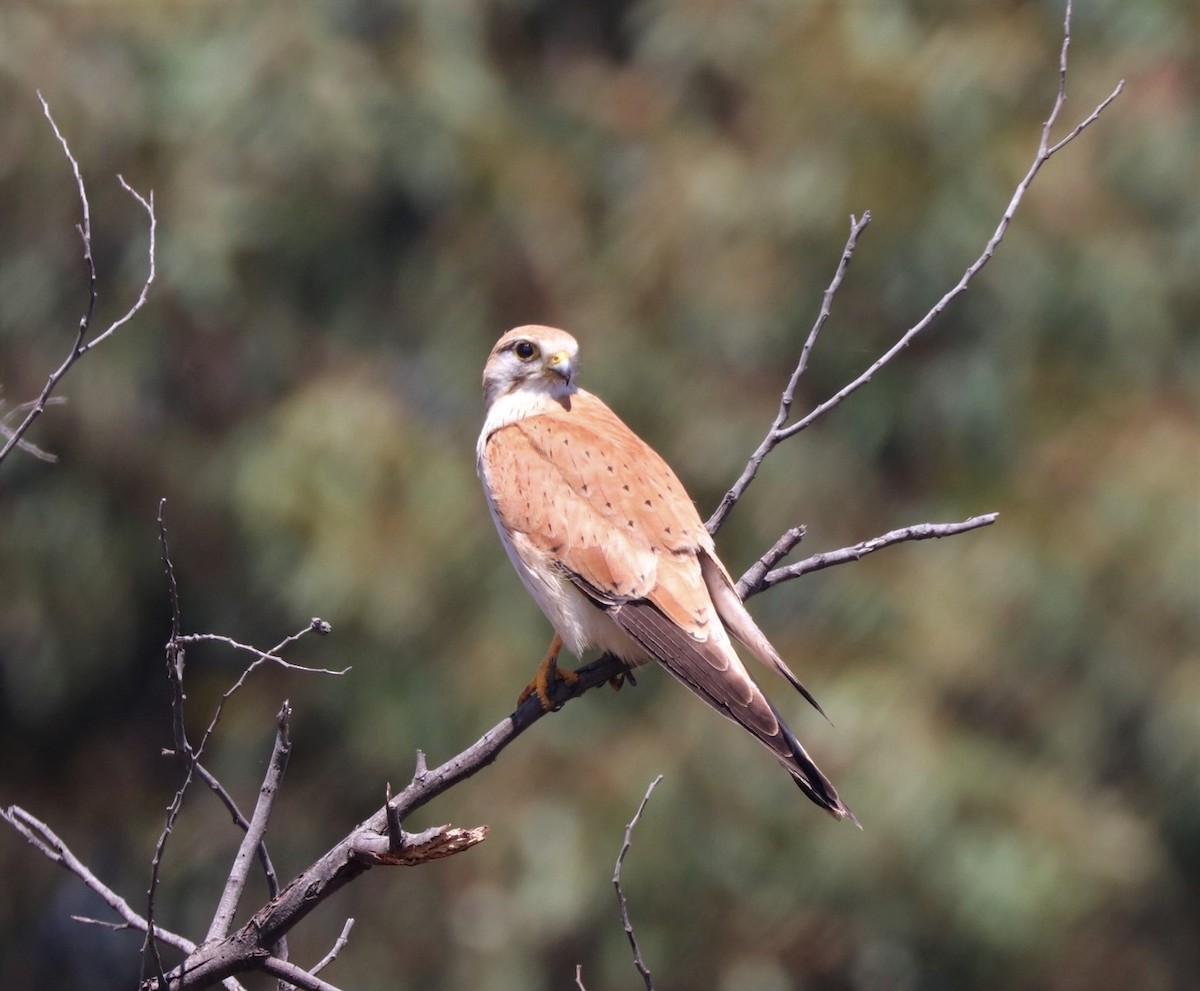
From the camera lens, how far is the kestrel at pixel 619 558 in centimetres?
274

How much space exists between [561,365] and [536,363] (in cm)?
8

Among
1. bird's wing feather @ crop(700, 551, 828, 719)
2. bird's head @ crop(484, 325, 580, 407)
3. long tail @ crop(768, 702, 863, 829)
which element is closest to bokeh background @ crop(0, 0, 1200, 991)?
bird's head @ crop(484, 325, 580, 407)

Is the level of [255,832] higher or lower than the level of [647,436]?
→ lower

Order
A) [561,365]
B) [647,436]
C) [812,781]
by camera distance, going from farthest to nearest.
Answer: [647,436], [561,365], [812,781]

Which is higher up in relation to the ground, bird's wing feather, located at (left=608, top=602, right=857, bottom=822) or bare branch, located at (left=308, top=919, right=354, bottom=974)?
bird's wing feather, located at (left=608, top=602, right=857, bottom=822)

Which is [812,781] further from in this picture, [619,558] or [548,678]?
[619,558]

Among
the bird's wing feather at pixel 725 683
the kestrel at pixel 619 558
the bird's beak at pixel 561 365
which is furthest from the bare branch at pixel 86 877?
the bird's beak at pixel 561 365

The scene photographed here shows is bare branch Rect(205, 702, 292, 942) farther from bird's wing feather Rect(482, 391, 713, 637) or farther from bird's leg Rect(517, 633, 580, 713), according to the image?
bird's wing feather Rect(482, 391, 713, 637)

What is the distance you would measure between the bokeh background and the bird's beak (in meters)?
1.97

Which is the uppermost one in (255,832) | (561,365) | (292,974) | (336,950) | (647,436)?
(647,436)

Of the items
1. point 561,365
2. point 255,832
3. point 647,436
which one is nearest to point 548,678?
point 255,832

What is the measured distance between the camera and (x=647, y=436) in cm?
590

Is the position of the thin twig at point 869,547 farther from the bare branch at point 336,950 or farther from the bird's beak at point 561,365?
the bird's beak at point 561,365

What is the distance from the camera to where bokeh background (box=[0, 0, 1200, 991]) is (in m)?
5.36
